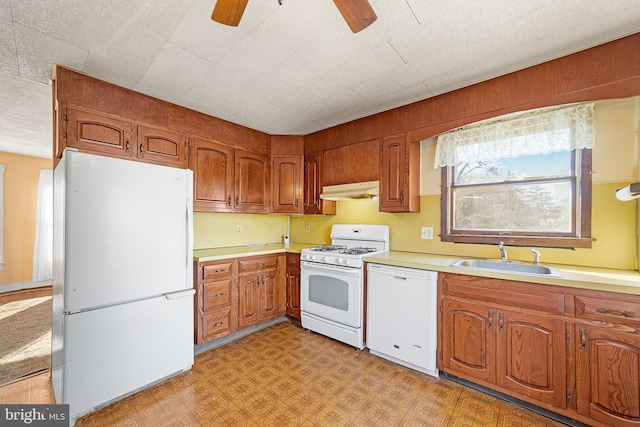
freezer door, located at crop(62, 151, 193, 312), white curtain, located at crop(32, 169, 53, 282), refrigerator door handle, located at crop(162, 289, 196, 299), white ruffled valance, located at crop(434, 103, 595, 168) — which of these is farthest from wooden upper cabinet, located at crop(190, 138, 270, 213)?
white curtain, located at crop(32, 169, 53, 282)

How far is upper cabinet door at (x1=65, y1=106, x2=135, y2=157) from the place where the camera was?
2051mm

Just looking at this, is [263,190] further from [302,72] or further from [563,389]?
[563,389]

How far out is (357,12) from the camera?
1171mm

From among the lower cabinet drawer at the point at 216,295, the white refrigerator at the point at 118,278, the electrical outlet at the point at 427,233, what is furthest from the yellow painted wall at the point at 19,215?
the electrical outlet at the point at 427,233

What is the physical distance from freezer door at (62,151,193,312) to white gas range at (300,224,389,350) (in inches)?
49.6

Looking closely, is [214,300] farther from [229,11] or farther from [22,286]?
[22,286]

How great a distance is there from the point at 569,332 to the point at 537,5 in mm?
1882

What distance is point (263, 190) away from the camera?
11.3 ft

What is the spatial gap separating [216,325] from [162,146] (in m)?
1.82

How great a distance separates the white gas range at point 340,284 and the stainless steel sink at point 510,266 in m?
0.87

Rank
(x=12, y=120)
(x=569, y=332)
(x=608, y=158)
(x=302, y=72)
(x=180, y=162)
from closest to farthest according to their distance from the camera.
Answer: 1. (x=569, y=332)
2. (x=608, y=158)
3. (x=302, y=72)
4. (x=180, y=162)
5. (x=12, y=120)

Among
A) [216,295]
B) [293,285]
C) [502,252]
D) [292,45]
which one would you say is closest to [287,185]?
[293,285]

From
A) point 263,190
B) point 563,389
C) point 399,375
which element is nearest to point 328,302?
point 399,375

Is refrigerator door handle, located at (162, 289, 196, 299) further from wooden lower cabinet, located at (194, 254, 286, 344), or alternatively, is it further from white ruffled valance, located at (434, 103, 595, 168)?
white ruffled valance, located at (434, 103, 595, 168)
